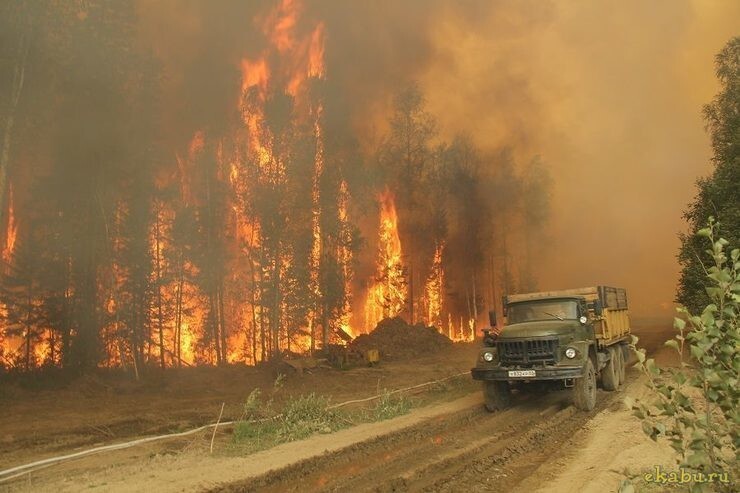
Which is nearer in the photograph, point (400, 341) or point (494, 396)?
point (494, 396)

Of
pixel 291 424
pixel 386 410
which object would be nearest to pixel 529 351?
pixel 386 410

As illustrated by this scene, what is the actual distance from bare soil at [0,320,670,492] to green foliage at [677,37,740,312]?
321 inches

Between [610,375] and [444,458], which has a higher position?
[610,375]

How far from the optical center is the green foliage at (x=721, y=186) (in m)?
19.5

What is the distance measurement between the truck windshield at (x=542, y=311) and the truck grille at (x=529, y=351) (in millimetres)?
1659

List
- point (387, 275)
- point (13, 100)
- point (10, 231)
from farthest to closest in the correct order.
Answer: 1. point (387, 275)
2. point (10, 231)
3. point (13, 100)

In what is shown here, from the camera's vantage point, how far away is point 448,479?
723 centimetres

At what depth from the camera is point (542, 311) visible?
13500 mm

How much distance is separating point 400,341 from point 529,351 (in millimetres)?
22496

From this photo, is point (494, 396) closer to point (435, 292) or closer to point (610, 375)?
point (610, 375)

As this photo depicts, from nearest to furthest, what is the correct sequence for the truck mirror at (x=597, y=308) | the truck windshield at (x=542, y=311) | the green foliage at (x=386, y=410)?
1. the green foliage at (x=386, y=410)
2. the truck mirror at (x=597, y=308)
3. the truck windshield at (x=542, y=311)

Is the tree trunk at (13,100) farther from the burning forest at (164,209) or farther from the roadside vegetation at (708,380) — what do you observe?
the roadside vegetation at (708,380)

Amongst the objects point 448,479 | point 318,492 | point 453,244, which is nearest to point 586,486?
point 448,479

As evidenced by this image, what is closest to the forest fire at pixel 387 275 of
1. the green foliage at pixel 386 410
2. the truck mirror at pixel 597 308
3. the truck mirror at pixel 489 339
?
the green foliage at pixel 386 410
